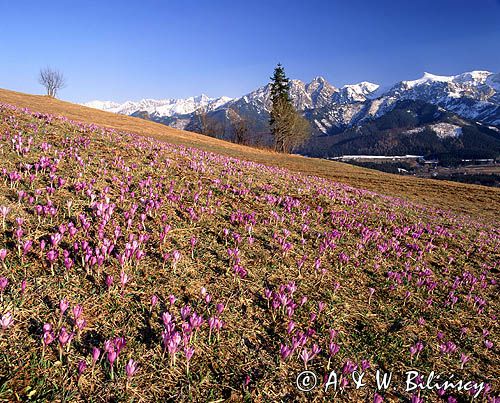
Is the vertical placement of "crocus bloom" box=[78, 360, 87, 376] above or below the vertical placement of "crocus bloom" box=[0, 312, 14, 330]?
below

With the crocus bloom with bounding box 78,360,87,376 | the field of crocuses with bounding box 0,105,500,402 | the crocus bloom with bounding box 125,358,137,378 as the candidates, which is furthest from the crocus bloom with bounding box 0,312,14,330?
the crocus bloom with bounding box 125,358,137,378

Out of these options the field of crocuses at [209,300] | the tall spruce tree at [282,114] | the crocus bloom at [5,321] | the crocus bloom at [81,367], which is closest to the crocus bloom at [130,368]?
the field of crocuses at [209,300]

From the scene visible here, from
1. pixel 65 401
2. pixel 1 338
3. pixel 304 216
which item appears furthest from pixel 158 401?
pixel 304 216

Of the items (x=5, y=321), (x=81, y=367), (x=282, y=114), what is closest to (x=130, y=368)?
(x=81, y=367)

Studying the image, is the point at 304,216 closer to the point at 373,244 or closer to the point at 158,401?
the point at 373,244

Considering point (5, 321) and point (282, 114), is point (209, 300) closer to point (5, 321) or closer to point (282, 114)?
point (5, 321)

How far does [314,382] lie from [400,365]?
1.32 metres

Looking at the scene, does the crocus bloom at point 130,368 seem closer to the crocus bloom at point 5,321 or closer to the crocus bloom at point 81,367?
the crocus bloom at point 81,367

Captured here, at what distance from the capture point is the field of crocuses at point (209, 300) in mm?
3178

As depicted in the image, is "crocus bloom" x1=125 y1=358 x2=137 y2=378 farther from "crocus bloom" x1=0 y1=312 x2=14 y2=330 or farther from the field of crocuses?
"crocus bloom" x1=0 y1=312 x2=14 y2=330

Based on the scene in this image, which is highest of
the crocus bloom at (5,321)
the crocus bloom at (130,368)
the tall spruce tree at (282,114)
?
the tall spruce tree at (282,114)

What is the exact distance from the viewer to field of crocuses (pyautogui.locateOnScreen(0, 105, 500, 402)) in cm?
318

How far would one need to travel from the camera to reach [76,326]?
3262mm

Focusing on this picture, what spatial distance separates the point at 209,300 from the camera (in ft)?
13.4
